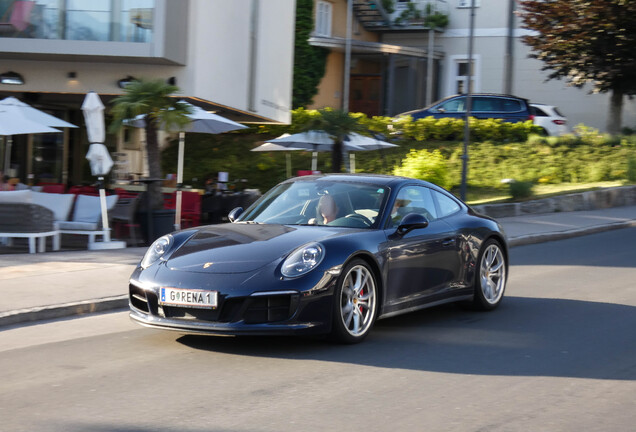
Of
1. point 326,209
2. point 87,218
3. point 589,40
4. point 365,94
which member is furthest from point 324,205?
point 365,94

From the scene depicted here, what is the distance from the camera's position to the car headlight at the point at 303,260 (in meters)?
6.84

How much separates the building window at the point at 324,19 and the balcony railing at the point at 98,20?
58.4 ft

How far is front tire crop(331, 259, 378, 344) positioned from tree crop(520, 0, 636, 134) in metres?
20.1

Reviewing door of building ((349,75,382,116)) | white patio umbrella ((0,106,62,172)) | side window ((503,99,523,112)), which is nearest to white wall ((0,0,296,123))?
white patio umbrella ((0,106,62,172))

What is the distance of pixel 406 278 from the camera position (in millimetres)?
7852

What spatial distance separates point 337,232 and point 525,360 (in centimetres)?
180

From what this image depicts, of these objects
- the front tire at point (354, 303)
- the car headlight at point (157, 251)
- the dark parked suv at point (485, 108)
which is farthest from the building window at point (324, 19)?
the front tire at point (354, 303)

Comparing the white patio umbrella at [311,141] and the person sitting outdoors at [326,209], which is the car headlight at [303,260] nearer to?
the person sitting outdoors at [326,209]

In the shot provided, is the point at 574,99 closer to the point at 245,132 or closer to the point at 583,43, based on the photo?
the point at 583,43

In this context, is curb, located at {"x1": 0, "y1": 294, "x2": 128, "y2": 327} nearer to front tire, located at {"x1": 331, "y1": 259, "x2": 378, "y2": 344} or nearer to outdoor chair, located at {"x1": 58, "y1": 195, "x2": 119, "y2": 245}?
front tire, located at {"x1": 331, "y1": 259, "x2": 378, "y2": 344}

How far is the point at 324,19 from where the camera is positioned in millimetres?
38219

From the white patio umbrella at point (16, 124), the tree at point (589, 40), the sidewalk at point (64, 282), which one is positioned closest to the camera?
the sidewalk at point (64, 282)

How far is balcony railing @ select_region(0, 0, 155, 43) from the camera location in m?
20.8

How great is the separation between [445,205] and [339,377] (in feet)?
10.3
